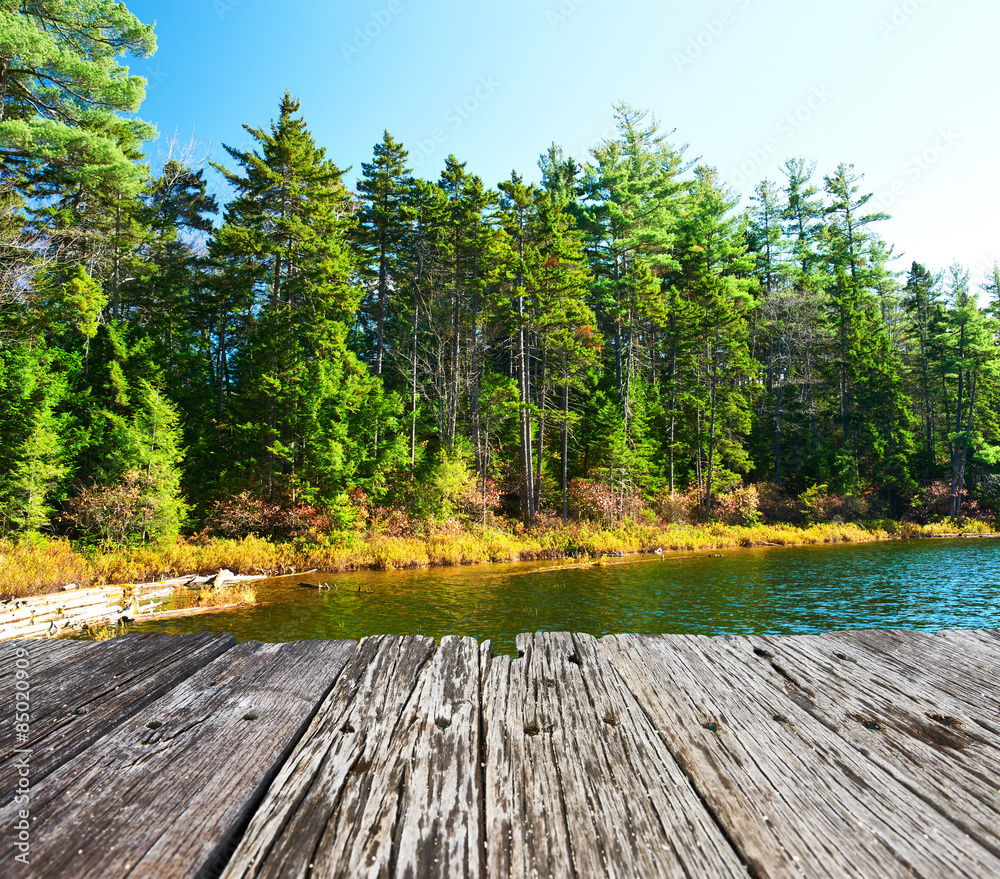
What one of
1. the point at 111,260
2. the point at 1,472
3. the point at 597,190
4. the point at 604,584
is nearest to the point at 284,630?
the point at 604,584

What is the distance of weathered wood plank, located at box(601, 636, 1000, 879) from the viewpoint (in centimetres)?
100

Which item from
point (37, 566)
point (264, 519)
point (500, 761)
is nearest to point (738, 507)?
point (264, 519)

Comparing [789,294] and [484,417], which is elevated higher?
[789,294]

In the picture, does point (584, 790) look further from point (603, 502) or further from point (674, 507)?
point (674, 507)

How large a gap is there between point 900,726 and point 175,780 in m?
1.97

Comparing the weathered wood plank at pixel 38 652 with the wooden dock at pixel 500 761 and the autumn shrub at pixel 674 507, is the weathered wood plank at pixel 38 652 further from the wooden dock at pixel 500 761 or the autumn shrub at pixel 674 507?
the autumn shrub at pixel 674 507

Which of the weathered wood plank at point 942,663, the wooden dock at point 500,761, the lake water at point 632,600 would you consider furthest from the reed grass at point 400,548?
the weathered wood plank at point 942,663

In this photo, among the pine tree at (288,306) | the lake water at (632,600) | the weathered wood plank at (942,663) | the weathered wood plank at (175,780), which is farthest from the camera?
the pine tree at (288,306)

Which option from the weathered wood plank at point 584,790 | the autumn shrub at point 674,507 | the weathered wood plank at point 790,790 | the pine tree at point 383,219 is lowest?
the autumn shrub at point 674,507

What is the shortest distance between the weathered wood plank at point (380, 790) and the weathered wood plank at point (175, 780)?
0.07 meters

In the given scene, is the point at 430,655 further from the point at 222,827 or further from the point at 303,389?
the point at 303,389

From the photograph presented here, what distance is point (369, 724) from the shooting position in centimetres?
149

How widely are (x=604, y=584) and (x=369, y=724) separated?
1528cm

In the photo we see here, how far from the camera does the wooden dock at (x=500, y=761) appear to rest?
3.26 ft
